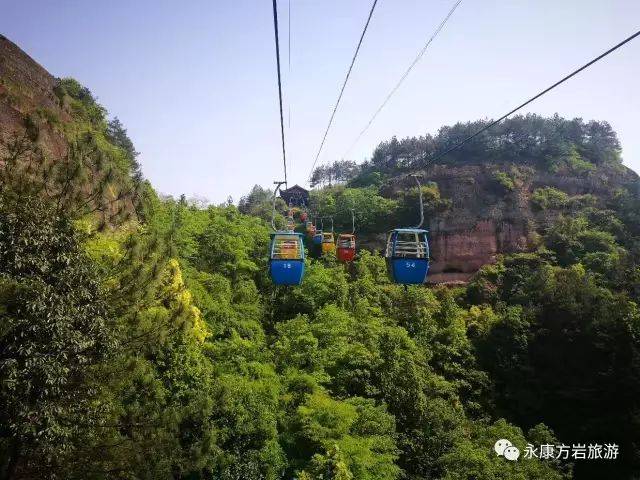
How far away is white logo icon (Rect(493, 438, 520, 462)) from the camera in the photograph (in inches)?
590

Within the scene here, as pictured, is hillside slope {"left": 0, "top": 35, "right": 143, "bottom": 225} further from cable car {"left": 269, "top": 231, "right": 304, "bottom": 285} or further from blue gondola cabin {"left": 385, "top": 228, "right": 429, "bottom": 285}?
blue gondola cabin {"left": 385, "top": 228, "right": 429, "bottom": 285}

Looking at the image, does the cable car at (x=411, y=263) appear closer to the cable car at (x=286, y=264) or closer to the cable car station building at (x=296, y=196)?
the cable car at (x=286, y=264)

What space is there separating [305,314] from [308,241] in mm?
13733

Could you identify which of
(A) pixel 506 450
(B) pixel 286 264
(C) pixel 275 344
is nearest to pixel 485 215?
(A) pixel 506 450

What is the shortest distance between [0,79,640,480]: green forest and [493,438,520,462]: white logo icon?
14.0 inches

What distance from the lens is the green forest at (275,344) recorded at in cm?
830

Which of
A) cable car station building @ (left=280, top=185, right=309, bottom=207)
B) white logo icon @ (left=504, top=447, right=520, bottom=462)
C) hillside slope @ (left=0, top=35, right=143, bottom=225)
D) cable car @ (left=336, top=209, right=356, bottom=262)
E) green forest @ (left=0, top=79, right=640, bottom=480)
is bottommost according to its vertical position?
white logo icon @ (left=504, top=447, right=520, bottom=462)

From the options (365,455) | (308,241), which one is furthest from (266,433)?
(308,241)

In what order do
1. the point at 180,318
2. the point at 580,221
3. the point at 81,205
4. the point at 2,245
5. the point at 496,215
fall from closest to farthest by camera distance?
the point at 2,245 < the point at 81,205 < the point at 180,318 < the point at 580,221 < the point at 496,215

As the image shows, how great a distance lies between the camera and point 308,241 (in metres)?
36.6

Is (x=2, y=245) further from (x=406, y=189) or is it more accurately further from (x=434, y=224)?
(x=406, y=189)

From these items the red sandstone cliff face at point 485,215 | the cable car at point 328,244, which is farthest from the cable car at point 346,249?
the red sandstone cliff face at point 485,215

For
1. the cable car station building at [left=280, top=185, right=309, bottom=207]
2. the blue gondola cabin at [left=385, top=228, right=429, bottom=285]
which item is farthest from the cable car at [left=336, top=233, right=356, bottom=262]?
the cable car station building at [left=280, top=185, right=309, bottom=207]

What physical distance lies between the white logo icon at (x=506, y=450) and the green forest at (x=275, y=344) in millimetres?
356
